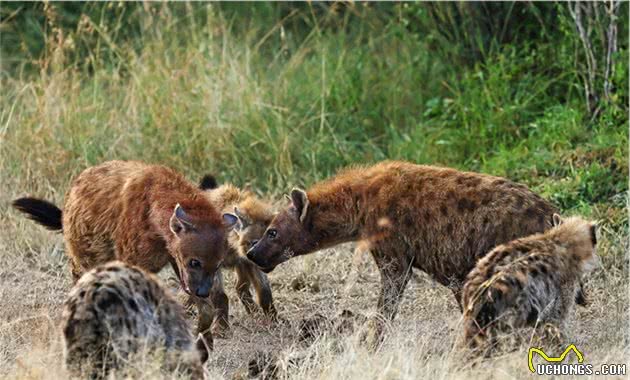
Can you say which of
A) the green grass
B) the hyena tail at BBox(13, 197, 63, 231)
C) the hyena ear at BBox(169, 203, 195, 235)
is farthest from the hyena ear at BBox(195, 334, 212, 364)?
the green grass

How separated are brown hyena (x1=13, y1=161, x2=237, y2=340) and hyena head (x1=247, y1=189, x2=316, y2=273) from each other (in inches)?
13.3

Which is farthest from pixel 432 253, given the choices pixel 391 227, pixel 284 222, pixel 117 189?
pixel 117 189

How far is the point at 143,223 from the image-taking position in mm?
7809

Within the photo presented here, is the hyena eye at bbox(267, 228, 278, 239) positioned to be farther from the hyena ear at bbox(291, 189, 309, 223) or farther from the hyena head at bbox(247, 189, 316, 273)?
the hyena ear at bbox(291, 189, 309, 223)

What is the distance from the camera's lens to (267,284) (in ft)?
27.8

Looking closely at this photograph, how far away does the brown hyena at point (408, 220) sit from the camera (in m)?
7.64

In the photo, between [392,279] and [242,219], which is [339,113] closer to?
[242,219]

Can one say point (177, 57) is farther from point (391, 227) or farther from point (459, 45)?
point (391, 227)

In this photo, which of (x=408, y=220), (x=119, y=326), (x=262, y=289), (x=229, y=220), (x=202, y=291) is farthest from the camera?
(x=262, y=289)

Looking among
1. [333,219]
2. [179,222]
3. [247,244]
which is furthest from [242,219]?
[179,222]

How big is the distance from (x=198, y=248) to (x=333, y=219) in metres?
0.99

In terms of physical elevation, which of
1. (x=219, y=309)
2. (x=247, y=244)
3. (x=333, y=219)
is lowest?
(x=219, y=309)

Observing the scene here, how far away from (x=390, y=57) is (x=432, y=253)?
4638 millimetres

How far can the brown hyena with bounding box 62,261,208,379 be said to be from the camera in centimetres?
595
